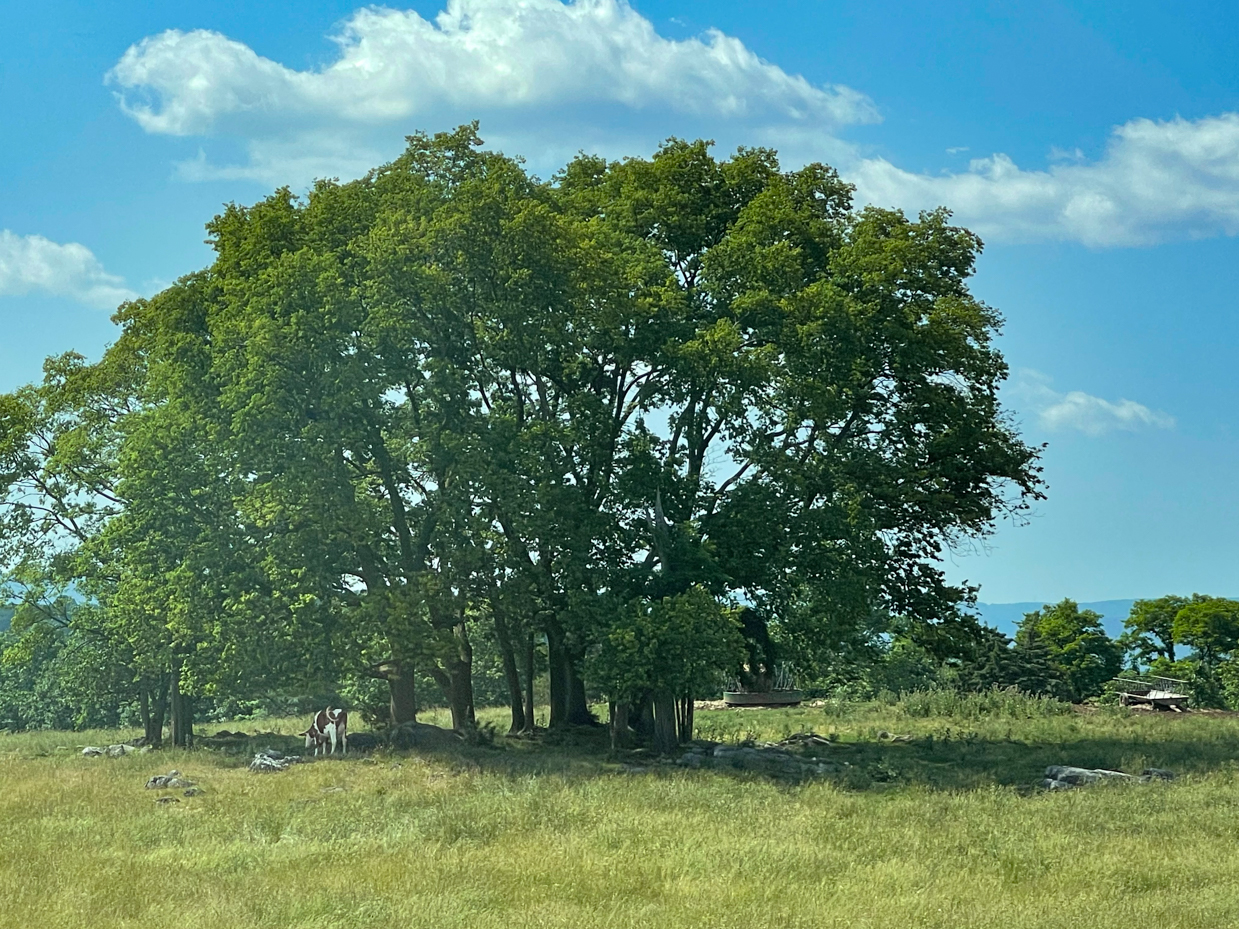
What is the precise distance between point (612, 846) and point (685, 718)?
19.0 metres

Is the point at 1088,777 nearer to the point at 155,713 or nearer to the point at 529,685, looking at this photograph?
the point at 529,685

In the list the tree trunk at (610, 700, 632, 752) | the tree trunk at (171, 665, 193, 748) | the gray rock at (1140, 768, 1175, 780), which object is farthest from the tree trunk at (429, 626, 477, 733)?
the gray rock at (1140, 768, 1175, 780)

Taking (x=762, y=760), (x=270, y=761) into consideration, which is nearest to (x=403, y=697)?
(x=270, y=761)

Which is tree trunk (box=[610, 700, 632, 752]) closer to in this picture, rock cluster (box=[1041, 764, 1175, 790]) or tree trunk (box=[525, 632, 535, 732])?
tree trunk (box=[525, 632, 535, 732])

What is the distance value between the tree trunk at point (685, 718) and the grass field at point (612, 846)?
17.6ft

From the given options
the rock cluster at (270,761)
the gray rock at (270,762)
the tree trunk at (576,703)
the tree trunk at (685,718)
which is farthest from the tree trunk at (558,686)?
the gray rock at (270,762)

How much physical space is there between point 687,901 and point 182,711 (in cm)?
2942

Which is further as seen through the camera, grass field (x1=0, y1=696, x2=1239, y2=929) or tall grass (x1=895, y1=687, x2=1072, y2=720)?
tall grass (x1=895, y1=687, x2=1072, y2=720)

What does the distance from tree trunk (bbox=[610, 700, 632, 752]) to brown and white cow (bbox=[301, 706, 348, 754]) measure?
24.1ft

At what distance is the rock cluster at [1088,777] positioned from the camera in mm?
26344

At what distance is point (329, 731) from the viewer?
34.4m

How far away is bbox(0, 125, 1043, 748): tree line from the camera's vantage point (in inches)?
1265

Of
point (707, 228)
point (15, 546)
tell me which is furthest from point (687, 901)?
point (15, 546)

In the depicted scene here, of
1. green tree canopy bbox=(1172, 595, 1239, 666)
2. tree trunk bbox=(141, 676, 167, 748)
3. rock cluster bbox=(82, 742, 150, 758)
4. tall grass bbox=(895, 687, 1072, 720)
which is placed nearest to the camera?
rock cluster bbox=(82, 742, 150, 758)
